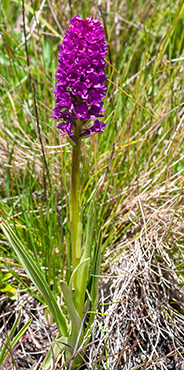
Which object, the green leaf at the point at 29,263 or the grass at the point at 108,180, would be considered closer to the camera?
the green leaf at the point at 29,263

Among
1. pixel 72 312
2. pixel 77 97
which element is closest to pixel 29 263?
pixel 72 312

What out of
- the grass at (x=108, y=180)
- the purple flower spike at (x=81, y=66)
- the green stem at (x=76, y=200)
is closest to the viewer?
the purple flower spike at (x=81, y=66)

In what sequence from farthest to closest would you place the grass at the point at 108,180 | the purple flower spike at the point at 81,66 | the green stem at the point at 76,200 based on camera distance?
the grass at the point at 108,180 → the green stem at the point at 76,200 → the purple flower spike at the point at 81,66

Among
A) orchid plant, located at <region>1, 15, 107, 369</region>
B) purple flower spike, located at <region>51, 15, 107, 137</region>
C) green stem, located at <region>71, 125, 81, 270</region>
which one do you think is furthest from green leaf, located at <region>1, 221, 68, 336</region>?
purple flower spike, located at <region>51, 15, 107, 137</region>

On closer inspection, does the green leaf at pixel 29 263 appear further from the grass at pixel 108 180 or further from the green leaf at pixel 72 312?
the grass at pixel 108 180

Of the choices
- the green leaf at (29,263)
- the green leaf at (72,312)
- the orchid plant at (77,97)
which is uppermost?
the orchid plant at (77,97)

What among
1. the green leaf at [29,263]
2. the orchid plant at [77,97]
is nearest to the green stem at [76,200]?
the orchid plant at [77,97]

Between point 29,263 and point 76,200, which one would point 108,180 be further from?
point 29,263

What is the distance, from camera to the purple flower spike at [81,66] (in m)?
0.96

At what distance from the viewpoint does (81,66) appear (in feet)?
3.18

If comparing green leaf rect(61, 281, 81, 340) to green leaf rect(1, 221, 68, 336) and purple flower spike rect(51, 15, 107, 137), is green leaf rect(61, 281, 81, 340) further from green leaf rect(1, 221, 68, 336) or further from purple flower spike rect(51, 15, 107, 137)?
purple flower spike rect(51, 15, 107, 137)

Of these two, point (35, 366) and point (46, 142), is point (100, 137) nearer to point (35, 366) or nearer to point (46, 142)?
point (46, 142)

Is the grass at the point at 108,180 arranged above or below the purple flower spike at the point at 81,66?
below

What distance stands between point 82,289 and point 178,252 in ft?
1.98
